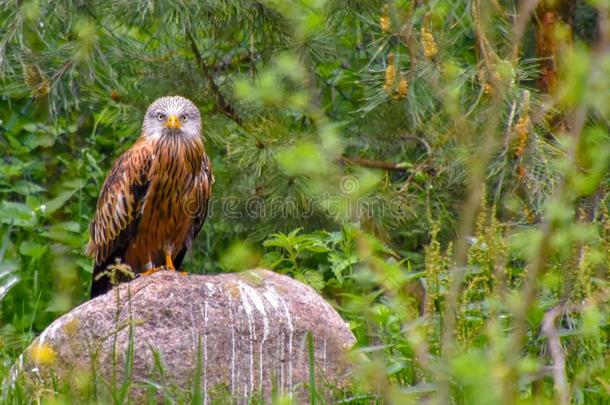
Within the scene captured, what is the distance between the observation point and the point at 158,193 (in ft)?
18.1

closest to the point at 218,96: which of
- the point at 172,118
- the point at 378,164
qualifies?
the point at 172,118

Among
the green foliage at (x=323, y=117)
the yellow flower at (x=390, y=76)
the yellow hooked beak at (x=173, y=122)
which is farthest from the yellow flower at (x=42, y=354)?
the yellow flower at (x=390, y=76)

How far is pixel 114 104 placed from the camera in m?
5.51

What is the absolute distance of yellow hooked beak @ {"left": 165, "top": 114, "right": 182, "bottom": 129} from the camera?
5.21m

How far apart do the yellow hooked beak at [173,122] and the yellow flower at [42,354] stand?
1539 mm

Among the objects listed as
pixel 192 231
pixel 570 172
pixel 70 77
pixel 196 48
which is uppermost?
pixel 196 48

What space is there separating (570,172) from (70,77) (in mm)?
3242

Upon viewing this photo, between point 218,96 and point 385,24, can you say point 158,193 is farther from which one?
point 385,24

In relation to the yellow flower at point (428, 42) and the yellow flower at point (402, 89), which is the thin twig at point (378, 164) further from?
the yellow flower at point (428, 42)

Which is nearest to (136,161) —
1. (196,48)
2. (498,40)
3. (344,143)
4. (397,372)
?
(196,48)

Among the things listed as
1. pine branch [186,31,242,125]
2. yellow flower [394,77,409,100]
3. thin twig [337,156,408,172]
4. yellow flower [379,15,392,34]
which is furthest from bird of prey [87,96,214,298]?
yellow flower [379,15,392,34]

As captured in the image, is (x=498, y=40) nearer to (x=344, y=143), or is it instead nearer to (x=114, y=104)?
(x=344, y=143)

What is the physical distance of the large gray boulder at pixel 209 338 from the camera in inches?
151

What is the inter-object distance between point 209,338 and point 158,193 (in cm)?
166
